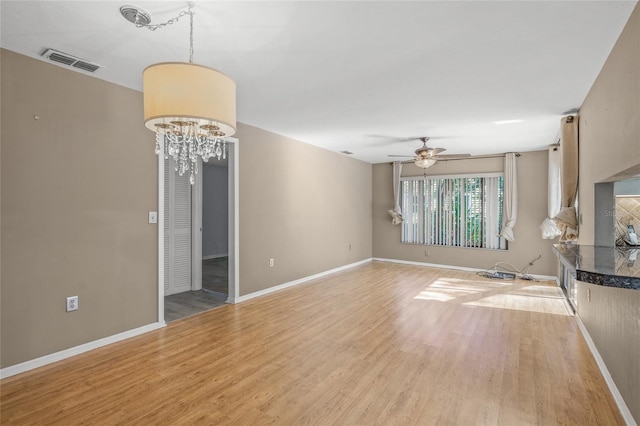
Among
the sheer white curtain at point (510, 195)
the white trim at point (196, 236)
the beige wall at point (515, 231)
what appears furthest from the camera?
the sheer white curtain at point (510, 195)

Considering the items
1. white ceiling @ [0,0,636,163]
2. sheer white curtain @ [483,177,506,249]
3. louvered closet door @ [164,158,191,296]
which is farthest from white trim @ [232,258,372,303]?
sheer white curtain @ [483,177,506,249]

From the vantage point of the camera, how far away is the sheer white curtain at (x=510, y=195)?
21.2ft

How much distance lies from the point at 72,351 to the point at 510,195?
7.31 meters

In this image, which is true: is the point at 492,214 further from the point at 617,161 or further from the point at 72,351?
the point at 72,351

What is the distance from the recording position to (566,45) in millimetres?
2398

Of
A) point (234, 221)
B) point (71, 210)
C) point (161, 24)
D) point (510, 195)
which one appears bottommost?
point (234, 221)

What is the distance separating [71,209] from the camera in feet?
9.43

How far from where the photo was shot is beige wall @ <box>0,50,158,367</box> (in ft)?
8.36

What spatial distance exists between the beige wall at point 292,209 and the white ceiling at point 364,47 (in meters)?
1.10

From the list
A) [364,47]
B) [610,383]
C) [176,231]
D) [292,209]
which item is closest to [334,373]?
[610,383]

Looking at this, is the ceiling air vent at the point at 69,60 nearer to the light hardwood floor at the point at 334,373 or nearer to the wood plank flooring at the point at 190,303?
the light hardwood floor at the point at 334,373

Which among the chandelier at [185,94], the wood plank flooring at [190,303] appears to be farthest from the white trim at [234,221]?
the chandelier at [185,94]

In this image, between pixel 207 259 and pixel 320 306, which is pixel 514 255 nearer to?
pixel 320 306

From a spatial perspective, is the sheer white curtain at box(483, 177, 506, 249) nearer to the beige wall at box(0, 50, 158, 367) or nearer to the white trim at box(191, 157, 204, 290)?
the white trim at box(191, 157, 204, 290)
